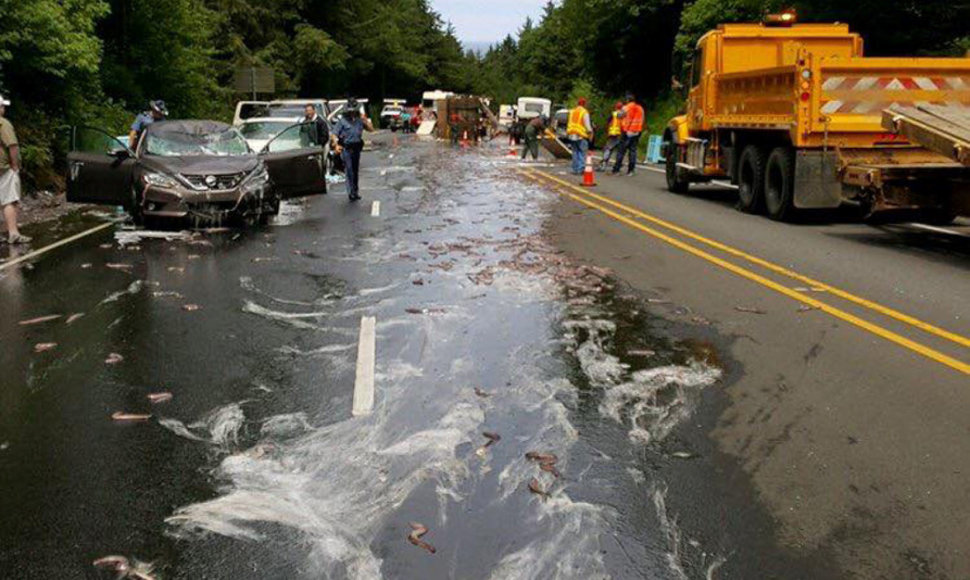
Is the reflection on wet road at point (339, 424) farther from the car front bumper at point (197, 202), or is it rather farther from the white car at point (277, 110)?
the white car at point (277, 110)

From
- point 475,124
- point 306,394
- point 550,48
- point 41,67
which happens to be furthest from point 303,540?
point 550,48

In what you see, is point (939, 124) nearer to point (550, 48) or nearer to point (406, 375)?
point (406, 375)

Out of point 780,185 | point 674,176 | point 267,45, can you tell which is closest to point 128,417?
point 780,185

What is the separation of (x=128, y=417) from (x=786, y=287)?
6.47 metres

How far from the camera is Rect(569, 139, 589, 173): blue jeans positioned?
Answer: 26297 mm

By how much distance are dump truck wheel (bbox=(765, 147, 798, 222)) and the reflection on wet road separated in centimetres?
555

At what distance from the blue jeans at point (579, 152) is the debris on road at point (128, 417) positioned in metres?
21.5

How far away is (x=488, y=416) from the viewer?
570 cm

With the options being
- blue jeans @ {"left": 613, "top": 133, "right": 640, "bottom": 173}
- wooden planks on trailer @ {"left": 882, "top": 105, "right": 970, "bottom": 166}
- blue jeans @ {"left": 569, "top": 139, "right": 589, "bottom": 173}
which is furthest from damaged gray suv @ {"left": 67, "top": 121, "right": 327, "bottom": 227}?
blue jeans @ {"left": 613, "top": 133, "right": 640, "bottom": 173}

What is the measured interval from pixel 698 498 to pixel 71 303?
6.79 meters

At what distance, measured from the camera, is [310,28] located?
6812cm

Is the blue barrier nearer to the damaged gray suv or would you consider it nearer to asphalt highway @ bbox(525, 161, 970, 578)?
asphalt highway @ bbox(525, 161, 970, 578)

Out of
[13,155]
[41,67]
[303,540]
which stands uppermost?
[41,67]

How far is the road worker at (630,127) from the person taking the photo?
83.5 ft
